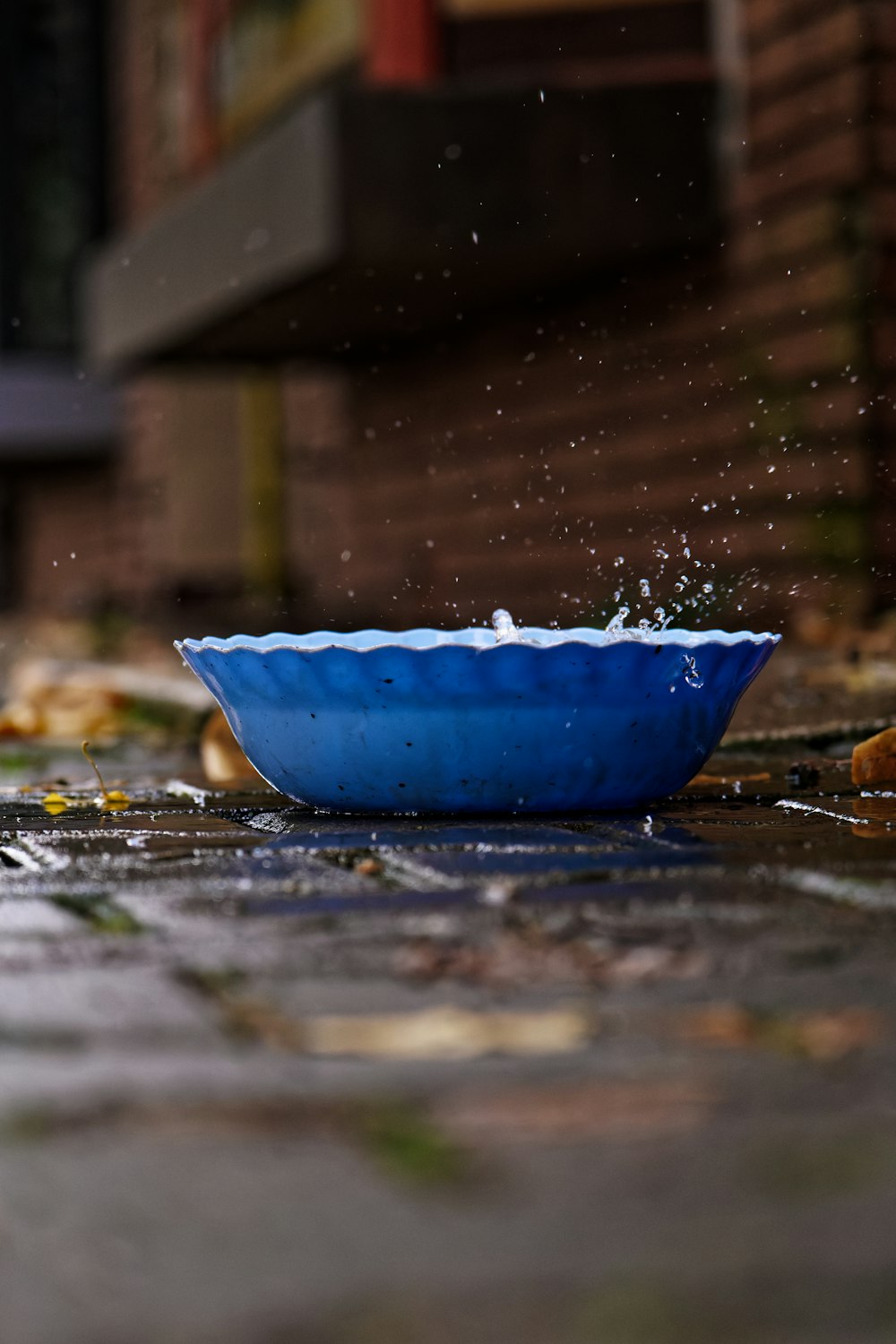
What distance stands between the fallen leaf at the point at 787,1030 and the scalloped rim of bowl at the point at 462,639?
3.79ft

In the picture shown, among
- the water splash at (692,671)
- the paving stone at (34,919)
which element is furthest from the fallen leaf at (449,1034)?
the water splash at (692,671)

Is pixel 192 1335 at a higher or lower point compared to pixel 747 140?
lower

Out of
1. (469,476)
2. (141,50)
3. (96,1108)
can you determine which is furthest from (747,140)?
(141,50)

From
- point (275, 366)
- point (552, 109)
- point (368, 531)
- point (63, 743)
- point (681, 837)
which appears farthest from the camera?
point (275, 366)

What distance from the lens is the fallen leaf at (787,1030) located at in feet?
4.20

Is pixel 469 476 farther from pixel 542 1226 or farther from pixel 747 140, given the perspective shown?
pixel 542 1226

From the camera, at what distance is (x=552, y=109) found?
22.4 feet

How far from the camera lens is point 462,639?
335cm

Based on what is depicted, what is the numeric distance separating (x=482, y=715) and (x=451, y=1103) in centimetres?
145

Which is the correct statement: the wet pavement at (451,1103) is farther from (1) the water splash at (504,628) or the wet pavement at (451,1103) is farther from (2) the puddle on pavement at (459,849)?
(1) the water splash at (504,628)

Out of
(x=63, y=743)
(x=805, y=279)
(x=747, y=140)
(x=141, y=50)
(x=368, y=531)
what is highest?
(x=141, y=50)

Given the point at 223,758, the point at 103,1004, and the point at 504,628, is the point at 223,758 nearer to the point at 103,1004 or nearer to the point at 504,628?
the point at 504,628

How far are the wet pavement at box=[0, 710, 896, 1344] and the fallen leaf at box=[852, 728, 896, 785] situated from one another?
3.33ft

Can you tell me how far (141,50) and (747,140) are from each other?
302 inches
